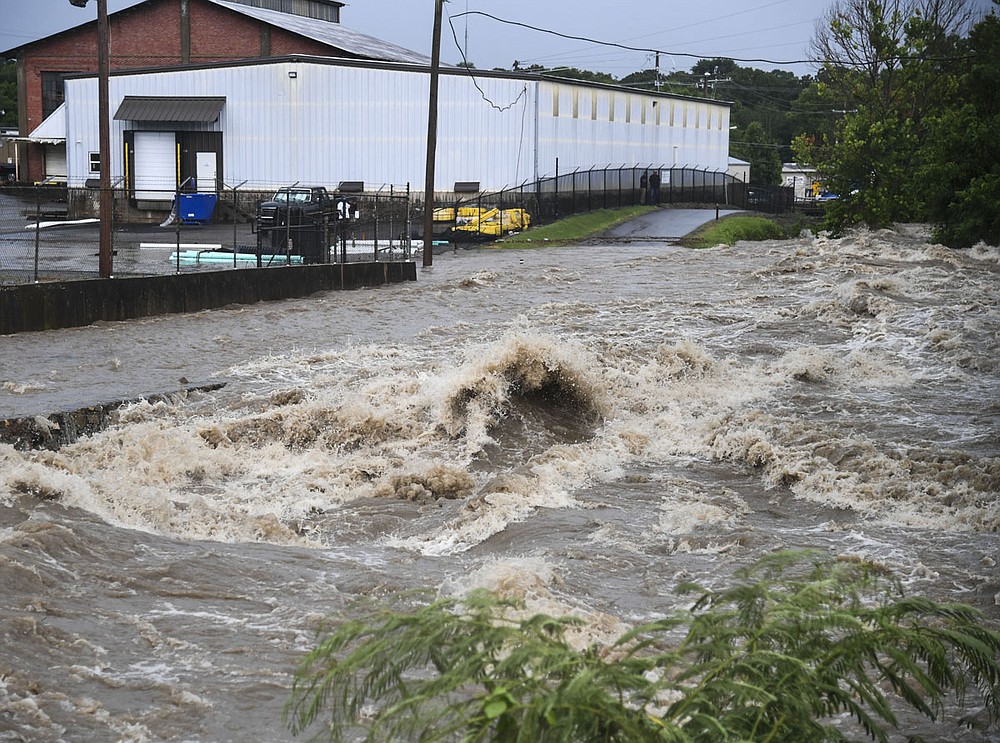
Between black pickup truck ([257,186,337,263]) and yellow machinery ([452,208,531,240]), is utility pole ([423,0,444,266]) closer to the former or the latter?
black pickup truck ([257,186,337,263])

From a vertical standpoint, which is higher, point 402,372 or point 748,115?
point 748,115

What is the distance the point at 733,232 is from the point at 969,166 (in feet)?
36.8

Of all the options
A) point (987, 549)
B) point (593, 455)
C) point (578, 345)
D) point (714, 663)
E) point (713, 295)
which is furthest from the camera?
point (713, 295)

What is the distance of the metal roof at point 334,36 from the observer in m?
61.6

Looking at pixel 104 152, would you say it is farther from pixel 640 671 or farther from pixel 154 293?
pixel 640 671

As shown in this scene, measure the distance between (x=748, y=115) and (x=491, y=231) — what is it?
308 feet

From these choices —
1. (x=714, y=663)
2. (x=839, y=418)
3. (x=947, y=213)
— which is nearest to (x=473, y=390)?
(x=839, y=418)

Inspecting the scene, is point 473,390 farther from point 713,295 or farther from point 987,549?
point 713,295

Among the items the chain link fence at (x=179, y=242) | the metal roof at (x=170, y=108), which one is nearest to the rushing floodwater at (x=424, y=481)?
the chain link fence at (x=179, y=242)

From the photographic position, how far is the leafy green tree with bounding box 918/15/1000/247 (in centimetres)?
3812

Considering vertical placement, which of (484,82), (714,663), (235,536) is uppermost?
(484,82)

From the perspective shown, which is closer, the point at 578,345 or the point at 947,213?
the point at 578,345

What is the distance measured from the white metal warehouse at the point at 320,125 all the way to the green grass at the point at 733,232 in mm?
8368

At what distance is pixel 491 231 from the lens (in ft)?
153
